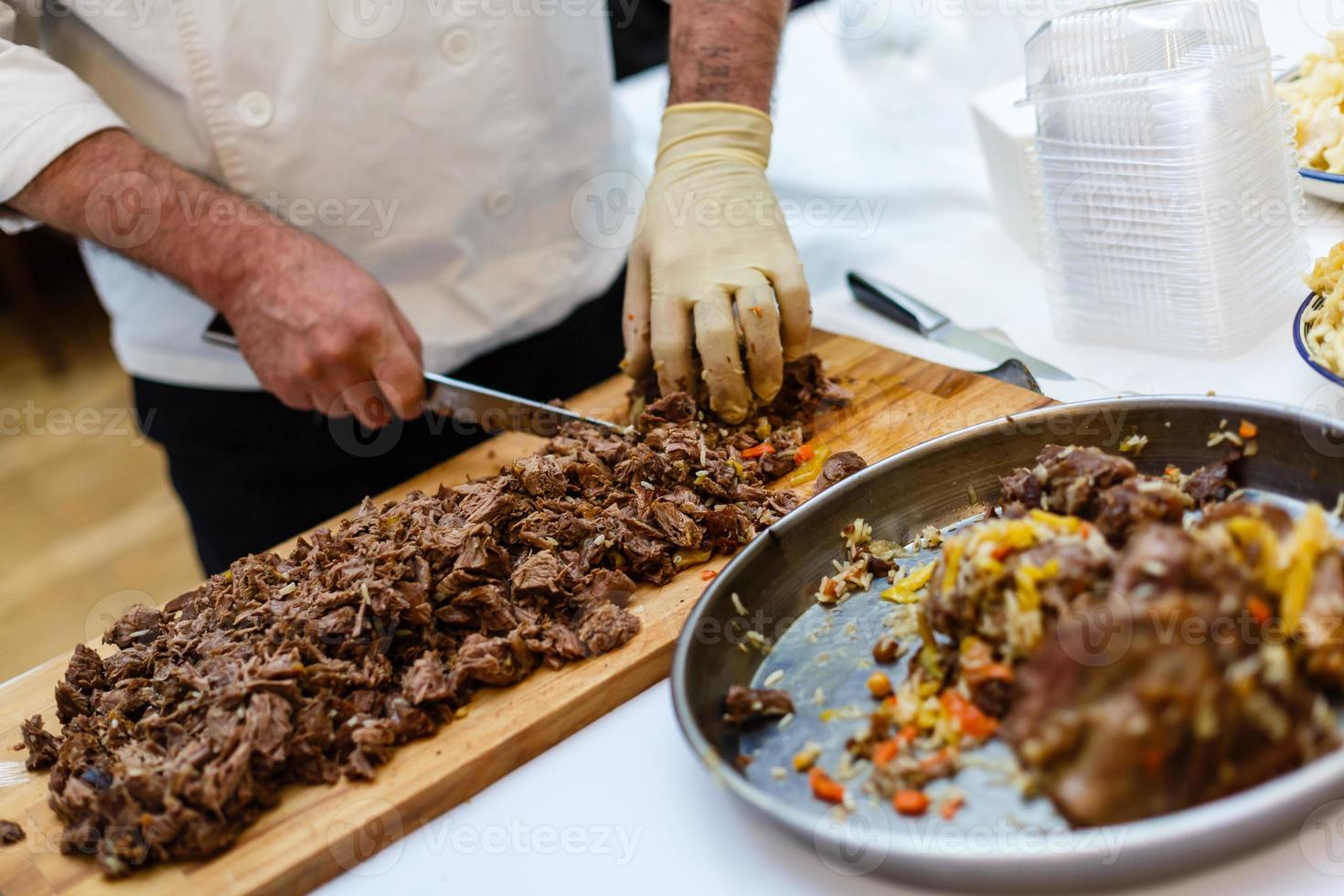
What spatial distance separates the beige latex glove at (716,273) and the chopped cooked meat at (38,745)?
1.28m

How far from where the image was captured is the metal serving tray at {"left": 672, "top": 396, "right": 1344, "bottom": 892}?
112cm

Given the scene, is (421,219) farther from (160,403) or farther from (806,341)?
(806,341)

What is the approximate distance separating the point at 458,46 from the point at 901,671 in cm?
180

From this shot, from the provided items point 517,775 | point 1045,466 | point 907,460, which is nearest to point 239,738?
point 517,775

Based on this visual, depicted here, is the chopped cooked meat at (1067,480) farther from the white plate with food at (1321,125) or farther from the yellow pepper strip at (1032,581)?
the white plate with food at (1321,125)

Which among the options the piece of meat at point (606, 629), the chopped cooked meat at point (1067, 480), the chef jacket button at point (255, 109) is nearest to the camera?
the chopped cooked meat at point (1067, 480)

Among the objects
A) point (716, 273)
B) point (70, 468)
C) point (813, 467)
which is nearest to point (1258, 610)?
point (813, 467)

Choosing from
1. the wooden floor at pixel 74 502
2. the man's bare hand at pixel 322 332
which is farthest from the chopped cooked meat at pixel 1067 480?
the wooden floor at pixel 74 502

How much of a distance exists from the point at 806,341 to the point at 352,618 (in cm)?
110

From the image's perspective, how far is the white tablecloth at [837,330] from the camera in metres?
1.36

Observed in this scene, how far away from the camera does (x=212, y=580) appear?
2012 mm

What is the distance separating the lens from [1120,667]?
1.10 m

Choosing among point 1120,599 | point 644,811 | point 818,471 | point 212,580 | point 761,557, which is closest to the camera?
point 1120,599

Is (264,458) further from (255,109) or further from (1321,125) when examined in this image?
(1321,125)
